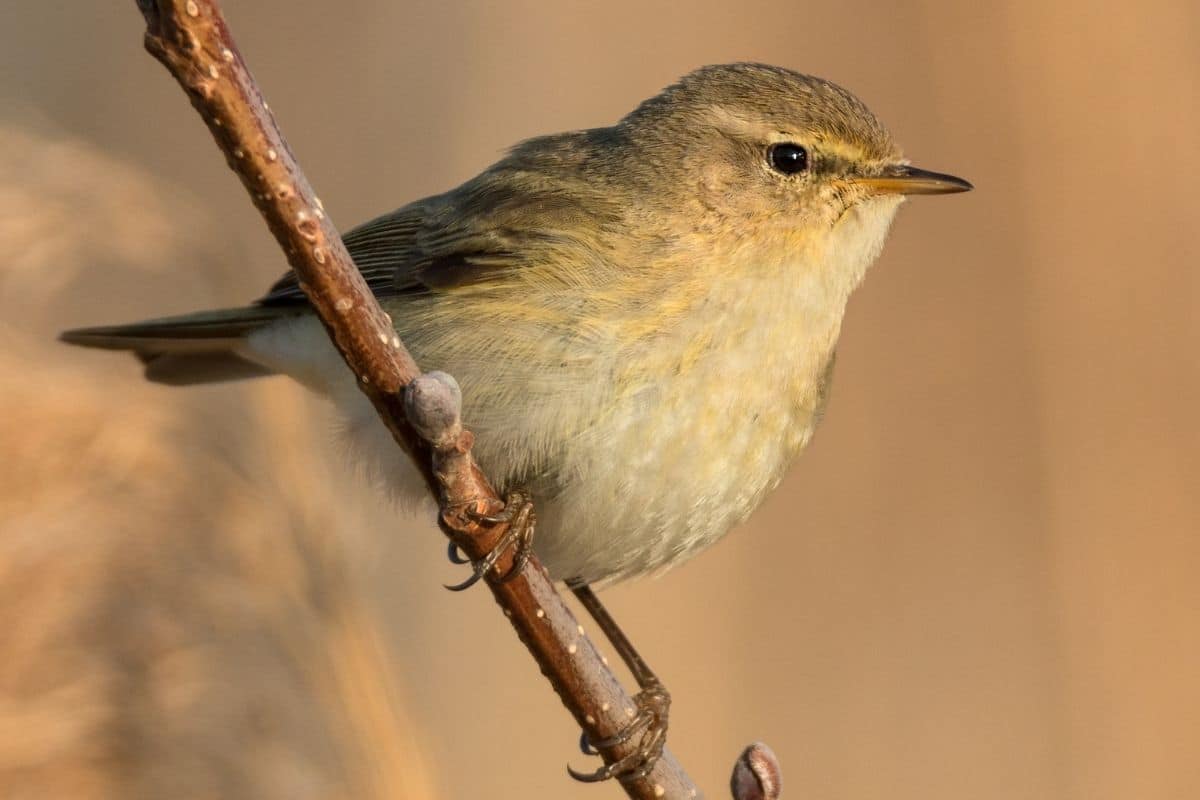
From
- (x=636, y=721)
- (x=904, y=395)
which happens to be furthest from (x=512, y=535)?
(x=904, y=395)

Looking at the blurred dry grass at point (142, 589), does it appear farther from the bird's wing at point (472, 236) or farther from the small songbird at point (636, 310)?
the bird's wing at point (472, 236)

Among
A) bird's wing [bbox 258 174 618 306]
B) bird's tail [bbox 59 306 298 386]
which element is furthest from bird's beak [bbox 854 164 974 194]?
bird's tail [bbox 59 306 298 386]

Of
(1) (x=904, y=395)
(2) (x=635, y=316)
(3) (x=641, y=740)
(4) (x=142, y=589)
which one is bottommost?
(3) (x=641, y=740)

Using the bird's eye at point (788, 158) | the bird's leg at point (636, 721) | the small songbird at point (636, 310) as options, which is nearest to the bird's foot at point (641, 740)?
the bird's leg at point (636, 721)

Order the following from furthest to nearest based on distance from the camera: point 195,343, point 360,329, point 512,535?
1. point 195,343
2. point 512,535
3. point 360,329

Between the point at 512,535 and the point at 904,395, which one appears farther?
the point at 904,395

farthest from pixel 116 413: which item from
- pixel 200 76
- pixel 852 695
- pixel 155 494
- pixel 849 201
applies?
pixel 852 695

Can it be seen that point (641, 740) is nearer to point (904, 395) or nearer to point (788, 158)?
point (788, 158)
